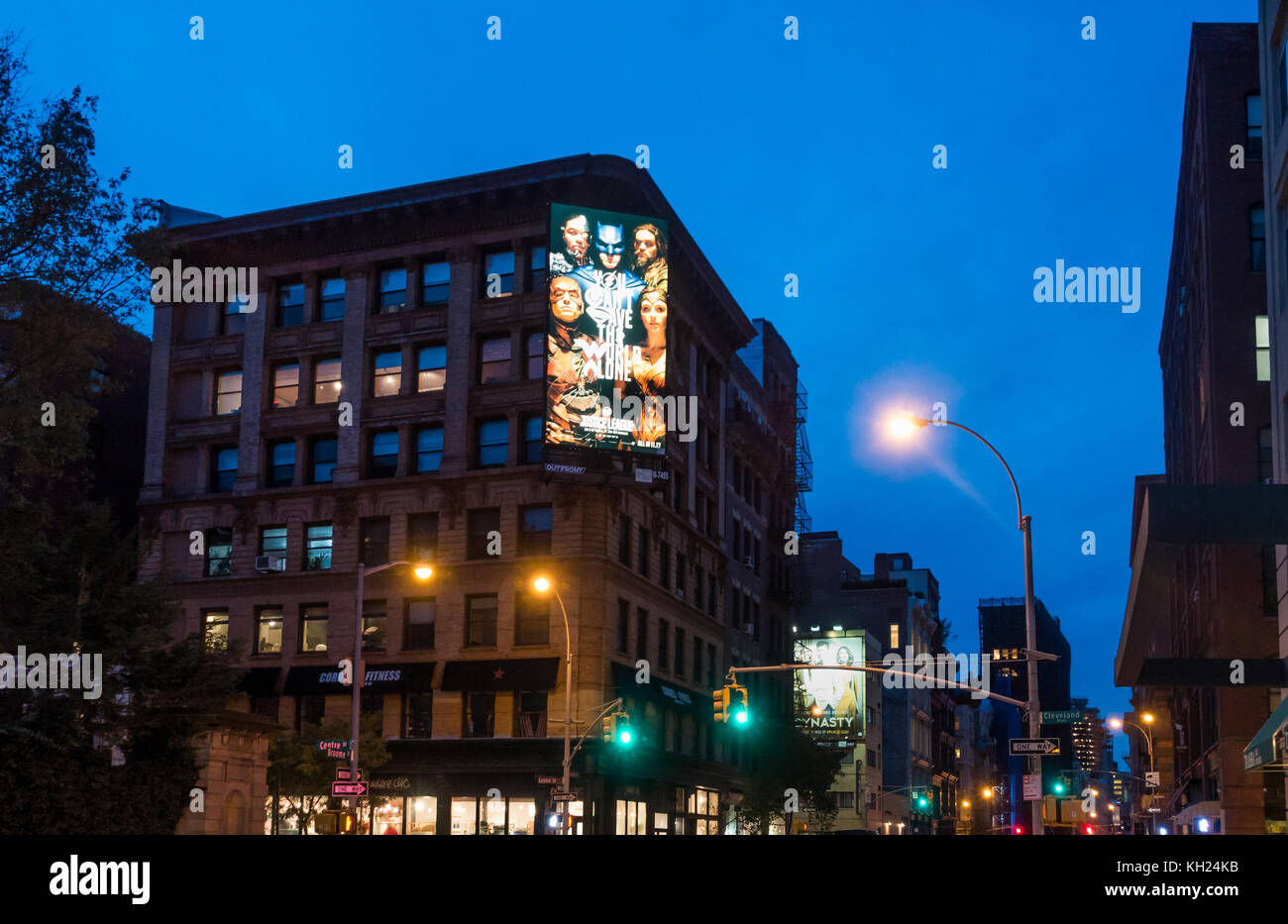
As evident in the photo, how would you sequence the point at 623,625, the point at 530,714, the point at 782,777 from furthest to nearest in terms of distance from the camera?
the point at 782,777, the point at 623,625, the point at 530,714

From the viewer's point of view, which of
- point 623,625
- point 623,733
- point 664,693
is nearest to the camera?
point 623,733

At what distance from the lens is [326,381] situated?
204 feet

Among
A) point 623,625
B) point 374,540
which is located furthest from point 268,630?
point 623,625

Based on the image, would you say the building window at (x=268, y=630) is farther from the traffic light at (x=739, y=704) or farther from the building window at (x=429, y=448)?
the traffic light at (x=739, y=704)

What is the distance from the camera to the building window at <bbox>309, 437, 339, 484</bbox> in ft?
202

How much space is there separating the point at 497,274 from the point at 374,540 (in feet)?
43.8

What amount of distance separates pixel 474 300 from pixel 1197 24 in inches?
1276

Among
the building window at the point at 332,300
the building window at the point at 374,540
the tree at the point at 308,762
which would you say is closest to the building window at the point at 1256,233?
the building window at the point at 374,540

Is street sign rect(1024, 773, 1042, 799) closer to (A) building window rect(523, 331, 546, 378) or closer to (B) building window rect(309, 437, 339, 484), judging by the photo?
(A) building window rect(523, 331, 546, 378)

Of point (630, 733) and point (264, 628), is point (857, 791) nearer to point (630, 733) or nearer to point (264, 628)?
point (264, 628)

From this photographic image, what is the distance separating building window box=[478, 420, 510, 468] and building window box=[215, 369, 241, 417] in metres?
13.1

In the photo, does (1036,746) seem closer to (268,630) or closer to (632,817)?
(632,817)

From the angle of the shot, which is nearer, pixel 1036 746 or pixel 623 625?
pixel 1036 746

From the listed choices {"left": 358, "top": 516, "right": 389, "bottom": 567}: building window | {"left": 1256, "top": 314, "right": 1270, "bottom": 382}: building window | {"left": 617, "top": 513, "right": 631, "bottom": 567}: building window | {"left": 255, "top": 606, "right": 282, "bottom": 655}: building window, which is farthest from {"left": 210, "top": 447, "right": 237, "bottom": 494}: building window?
{"left": 1256, "top": 314, "right": 1270, "bottom": 382}: building window
